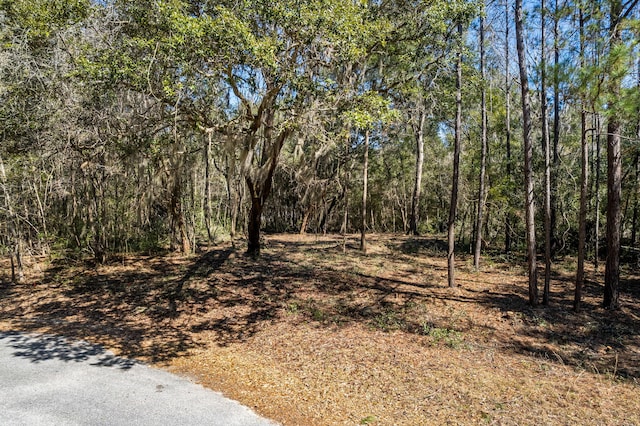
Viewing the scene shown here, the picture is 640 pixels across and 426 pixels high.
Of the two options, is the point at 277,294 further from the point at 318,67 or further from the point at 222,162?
the point at 318,67

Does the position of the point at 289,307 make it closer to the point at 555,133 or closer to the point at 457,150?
the point at 457,150

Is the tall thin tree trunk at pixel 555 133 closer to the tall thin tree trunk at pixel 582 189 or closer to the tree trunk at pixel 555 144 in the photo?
the tree trunk at pixel 555 144

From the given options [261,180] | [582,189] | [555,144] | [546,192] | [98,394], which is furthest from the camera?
[261,180]

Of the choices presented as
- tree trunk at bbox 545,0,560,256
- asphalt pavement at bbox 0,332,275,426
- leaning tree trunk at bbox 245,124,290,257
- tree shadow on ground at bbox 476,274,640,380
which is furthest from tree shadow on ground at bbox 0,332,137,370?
tree trunk at bbox 545,0,560,256

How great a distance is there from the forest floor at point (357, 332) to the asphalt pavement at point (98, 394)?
333mm

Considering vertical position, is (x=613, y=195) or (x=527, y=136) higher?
(x=527, y=136)

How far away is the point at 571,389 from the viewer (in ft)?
16.0

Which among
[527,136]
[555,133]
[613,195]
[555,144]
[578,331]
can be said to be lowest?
[578,331]

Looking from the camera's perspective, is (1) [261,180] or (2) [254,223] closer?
(1) [261,180]

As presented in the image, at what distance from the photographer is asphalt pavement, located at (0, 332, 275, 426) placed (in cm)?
398

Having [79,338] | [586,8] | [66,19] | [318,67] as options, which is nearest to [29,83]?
[66,19]

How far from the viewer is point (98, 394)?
14.7 ft

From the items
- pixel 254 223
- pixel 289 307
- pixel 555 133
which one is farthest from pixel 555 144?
pixel 254 223

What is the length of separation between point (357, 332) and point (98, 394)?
4121 millimetres
